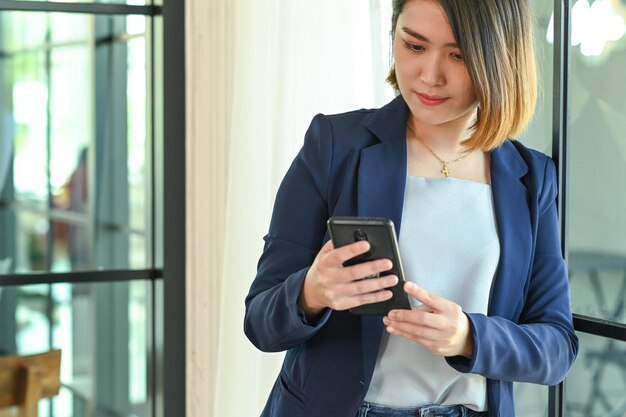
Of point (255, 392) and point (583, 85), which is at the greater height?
point (583, 85)

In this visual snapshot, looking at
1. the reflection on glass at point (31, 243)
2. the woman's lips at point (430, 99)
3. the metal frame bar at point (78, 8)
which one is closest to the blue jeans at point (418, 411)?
the woman's lips at point (430, 99)

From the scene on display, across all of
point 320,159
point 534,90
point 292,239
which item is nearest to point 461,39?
point 534,90

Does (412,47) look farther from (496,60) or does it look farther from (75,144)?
(75,144)

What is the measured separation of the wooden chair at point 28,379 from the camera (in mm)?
2848

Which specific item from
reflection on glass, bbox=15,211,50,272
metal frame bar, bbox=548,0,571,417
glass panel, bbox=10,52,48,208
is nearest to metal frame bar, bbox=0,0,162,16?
glass panel, bbox=10,52,48,208

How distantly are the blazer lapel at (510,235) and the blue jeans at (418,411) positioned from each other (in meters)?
0.17

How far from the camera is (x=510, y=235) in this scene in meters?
1.60

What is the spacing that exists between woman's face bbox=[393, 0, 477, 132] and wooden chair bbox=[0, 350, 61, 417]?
5.72 feet

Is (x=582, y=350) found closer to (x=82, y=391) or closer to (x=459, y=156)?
(x=459, y=156)

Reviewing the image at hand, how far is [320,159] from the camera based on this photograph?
63.3 inches

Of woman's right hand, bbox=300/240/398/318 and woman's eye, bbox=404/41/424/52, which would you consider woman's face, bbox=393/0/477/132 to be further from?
woman's right hand, bbox=300/240/398/318

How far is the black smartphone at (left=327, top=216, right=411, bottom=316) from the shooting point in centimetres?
136

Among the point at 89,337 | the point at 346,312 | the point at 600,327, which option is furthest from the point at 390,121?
the point at 89,337

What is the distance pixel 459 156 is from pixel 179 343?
1577 mm
